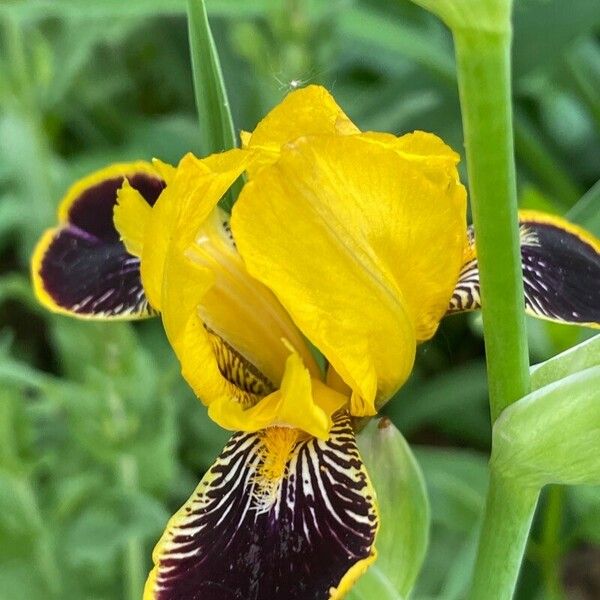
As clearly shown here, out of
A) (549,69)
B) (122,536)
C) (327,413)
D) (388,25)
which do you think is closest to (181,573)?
(327,413)

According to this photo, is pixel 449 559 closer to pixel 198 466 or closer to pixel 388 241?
pixel 198 466

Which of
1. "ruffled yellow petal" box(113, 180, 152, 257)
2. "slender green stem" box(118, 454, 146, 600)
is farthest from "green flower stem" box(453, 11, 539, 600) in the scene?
"slender green stem" box(118, 454, 146, 600)

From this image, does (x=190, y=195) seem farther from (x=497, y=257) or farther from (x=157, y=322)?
(x=157, y=322)

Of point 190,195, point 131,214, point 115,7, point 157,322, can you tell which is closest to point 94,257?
point 131,214

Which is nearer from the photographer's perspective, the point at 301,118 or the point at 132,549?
the point at 301,118

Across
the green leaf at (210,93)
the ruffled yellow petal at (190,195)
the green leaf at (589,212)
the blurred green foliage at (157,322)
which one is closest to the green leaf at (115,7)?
the blurred green foliage at (157,322)

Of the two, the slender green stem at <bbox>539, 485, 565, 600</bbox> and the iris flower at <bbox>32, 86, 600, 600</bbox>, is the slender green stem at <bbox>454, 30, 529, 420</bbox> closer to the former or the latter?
the iris flower at <bbox>32, 86, 600, 600</bbox>

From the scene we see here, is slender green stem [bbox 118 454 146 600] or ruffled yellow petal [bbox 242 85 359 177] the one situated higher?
ruffled yellow petal [bbox 242 85 359 177]
